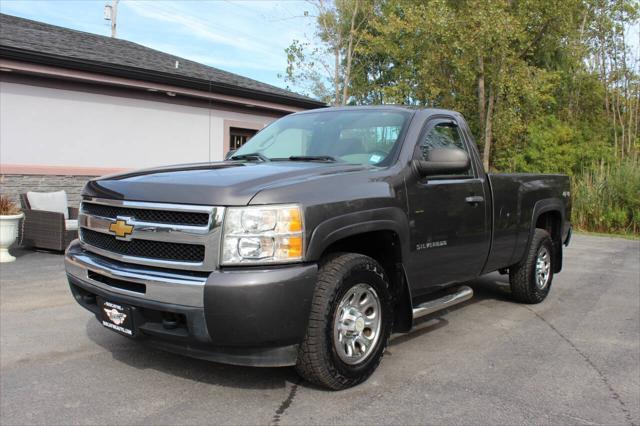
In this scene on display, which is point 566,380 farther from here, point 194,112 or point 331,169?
point 194,112

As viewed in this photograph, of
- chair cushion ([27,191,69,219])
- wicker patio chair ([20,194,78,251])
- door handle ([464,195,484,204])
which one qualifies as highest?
door handle ([464,195,484,204])

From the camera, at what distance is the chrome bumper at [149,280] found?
9.73ft

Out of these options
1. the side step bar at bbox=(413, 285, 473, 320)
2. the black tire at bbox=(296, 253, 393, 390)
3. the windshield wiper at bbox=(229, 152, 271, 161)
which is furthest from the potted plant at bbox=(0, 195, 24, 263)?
the side step bar at bbox=(413, 285, 473, 320)

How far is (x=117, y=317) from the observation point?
3.32 metres

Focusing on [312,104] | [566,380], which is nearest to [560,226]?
[566,380]

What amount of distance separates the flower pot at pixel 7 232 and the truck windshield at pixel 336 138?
192 inches

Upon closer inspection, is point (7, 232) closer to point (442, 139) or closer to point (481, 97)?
point (442, 139)

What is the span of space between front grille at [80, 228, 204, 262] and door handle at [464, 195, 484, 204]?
8.25 ft

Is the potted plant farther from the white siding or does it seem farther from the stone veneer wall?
the white siding

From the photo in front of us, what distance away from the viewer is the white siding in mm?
10133

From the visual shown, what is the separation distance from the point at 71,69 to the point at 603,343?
33.4 feet

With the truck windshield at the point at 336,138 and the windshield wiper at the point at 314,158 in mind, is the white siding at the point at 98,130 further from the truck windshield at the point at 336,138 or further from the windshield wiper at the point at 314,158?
the windshield wiper at the point at 314,158

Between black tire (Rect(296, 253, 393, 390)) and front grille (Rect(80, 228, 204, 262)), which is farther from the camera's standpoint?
black tire (Rect(296, 253, 393, 390))

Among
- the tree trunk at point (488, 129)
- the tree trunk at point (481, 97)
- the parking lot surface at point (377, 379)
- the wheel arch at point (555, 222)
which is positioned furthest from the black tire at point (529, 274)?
the tree trunk at point (488, 129)
